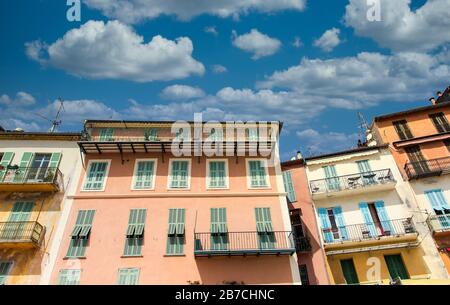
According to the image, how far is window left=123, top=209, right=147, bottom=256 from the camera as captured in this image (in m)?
16.0

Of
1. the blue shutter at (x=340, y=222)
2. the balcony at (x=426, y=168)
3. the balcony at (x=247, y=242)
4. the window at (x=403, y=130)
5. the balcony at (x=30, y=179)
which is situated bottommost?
the balcony at (x=247, y=242)

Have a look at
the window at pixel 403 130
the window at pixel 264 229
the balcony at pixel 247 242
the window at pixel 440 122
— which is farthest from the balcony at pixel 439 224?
the window at pixel 264 229

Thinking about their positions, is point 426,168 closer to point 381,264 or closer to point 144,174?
point 381,264

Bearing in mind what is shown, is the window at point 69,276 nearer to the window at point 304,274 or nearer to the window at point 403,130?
the window at point 304,274

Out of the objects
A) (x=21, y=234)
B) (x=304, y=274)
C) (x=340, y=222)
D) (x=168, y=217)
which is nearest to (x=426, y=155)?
(x=340, y=222)

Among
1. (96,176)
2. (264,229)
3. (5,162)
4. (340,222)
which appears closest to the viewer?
(264,229)

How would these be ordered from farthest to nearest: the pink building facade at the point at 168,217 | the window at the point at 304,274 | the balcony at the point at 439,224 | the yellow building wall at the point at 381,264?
the window at the point at 304,274 < the balcony at the point at 439,224 < the yellow building wall at the point at 381,264 < the pink building facade at the point at 168,217

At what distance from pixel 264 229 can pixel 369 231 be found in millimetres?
7442

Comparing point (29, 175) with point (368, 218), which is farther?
point (368, 218)

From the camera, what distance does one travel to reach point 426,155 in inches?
829

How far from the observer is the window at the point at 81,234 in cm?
1581

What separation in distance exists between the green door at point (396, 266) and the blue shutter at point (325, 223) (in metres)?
3.66
